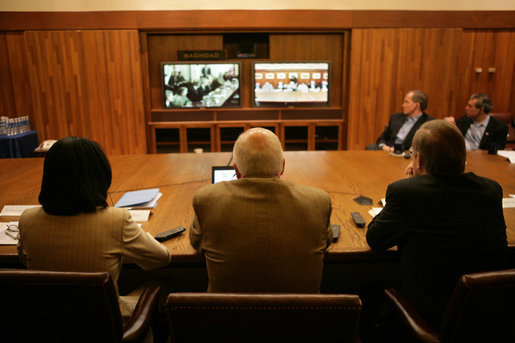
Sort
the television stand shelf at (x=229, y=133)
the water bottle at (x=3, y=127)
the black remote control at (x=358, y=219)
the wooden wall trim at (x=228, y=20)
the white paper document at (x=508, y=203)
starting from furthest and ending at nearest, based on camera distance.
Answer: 1. the television stand shelf at (x=229, y=133)
2. the wooden wall trim at (x=228, y=20)
3. the water bottle at (x=3, y=127)
4. the white paper document at (x=508, y=203)
5. the black remote control at (x=358, y=219)

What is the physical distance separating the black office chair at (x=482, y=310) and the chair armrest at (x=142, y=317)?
0.95 m

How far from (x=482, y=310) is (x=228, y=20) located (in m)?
5.50

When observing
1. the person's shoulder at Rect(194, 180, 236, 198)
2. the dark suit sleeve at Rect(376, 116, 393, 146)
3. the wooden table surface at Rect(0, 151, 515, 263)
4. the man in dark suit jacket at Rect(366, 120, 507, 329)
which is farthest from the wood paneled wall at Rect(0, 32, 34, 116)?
the man in dark suit jacket at Rect(366, 120, 507, 329)

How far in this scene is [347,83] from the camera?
607cm

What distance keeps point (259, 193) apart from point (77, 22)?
566 centimetres

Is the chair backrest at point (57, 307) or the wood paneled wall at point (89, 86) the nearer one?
the chair backrest at point (57, 307)

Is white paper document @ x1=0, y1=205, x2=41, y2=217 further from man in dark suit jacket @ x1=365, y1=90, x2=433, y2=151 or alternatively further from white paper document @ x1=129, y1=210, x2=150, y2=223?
man in dark suit jacket @ x1=365, y1=90, x2=433, y2=151

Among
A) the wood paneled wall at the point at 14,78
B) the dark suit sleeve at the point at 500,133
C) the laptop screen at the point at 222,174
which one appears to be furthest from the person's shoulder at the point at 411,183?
the wood paneled wall at the point at 14,78

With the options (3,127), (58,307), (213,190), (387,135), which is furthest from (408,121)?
(3,127)

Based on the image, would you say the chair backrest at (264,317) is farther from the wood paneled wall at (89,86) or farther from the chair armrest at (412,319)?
the wood paneled wall at (89,86)

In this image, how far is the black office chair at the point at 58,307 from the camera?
1.01 metres

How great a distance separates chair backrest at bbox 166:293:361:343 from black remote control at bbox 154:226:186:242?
0.76 meters

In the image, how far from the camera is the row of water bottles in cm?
A: 529

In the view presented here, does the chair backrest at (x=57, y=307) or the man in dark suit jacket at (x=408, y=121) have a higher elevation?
the man in dark suit jacket at (x=408, y=121)
